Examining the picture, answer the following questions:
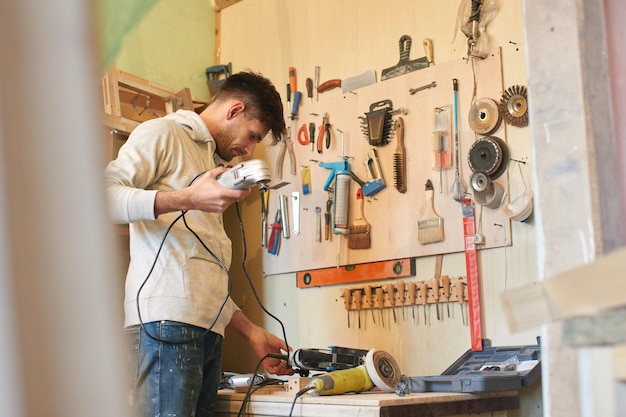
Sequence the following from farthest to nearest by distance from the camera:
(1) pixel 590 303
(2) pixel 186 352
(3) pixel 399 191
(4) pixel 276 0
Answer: (4) pixel 276 0 → (3) pixel 399 191 → (2) pixel 186 352 → (1) pixel 590 303

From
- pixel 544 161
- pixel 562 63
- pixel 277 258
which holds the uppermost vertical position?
pixel 562 63

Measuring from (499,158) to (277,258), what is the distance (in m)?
1.19

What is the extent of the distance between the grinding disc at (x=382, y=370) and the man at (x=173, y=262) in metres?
0.47

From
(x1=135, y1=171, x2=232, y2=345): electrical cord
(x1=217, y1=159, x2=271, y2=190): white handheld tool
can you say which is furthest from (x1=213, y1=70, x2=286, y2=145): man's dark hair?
(x1=217, y1=159, x2=271, y2=190): white handheld tool

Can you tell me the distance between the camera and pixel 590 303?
62 centimetres

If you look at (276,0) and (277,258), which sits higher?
(276,0)

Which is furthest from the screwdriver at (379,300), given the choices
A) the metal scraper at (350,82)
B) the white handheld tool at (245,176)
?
the white handheld tool at (245,176)

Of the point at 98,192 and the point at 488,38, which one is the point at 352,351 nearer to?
the point at 488,38

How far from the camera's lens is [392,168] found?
289cm

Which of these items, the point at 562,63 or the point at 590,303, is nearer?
the point at 590,303

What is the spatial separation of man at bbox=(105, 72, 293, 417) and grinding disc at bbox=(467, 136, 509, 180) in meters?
0.95

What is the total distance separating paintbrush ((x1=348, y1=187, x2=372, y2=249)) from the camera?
292 centimetres

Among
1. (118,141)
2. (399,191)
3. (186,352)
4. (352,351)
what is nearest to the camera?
(186,352)

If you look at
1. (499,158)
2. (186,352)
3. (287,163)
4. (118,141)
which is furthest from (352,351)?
(118,141)
